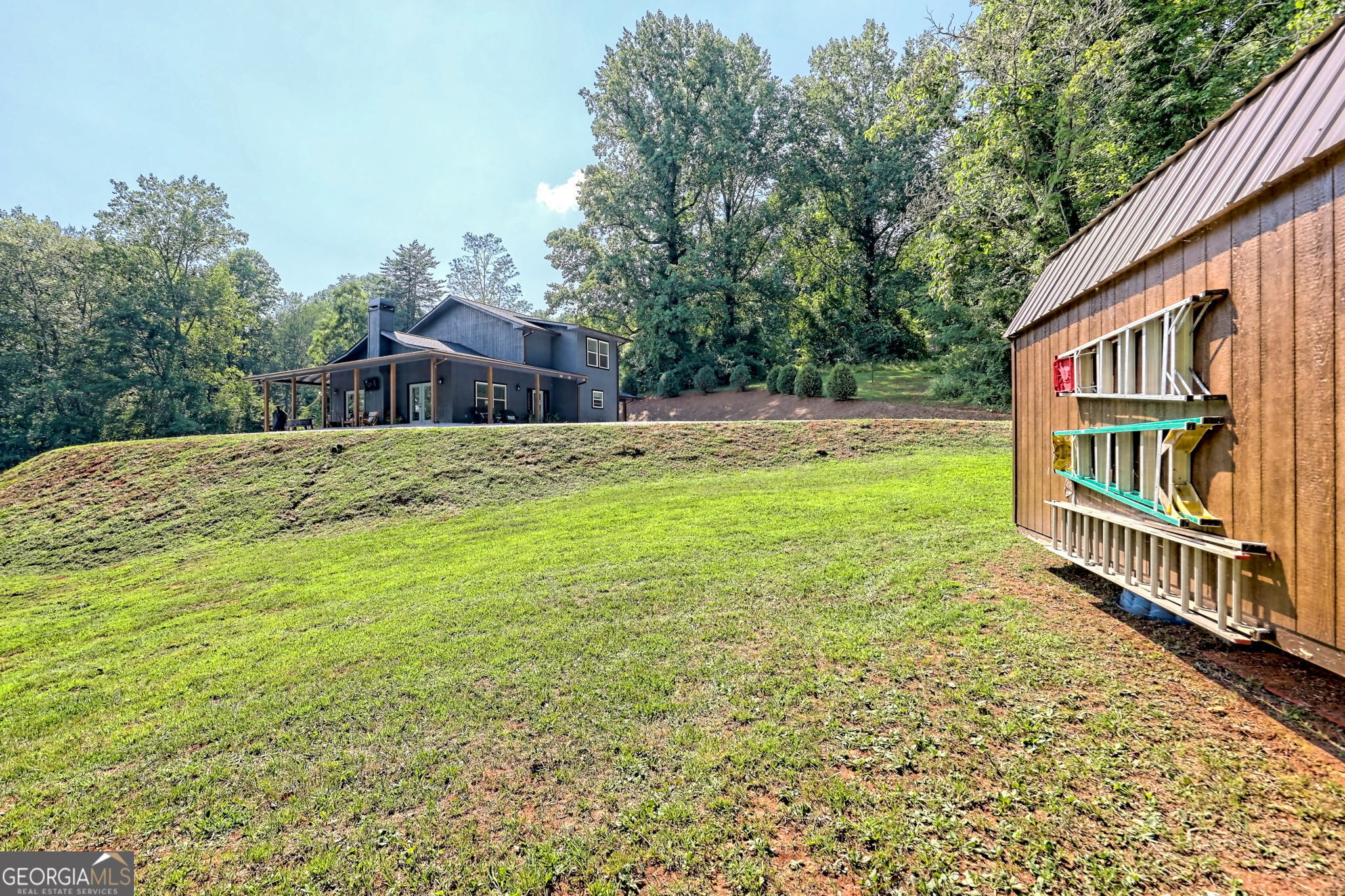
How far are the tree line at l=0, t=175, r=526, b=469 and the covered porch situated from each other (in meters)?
13.9

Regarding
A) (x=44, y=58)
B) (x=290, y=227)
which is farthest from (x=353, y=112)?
(x=290, y=227)

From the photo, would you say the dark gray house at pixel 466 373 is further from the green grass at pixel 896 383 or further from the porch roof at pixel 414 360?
the green grass at pixel 896 383

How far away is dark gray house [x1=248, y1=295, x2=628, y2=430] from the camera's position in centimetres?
1983

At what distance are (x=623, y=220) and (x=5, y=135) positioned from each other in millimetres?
29655

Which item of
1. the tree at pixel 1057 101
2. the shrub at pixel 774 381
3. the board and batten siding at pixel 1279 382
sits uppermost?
the tree at pixel 1057 101

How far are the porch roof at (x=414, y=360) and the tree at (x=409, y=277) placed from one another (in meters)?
30.4

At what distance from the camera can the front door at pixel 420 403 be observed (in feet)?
66.3

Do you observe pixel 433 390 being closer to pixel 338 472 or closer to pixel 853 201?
pixel 338 472

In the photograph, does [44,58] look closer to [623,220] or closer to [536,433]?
[536,433]

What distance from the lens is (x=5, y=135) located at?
25.0 metres

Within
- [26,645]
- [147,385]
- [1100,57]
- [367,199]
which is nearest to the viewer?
[26,645]

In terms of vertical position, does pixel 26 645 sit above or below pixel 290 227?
below

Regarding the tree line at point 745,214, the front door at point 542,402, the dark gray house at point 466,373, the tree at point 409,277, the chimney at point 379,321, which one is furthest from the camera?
the tree at point 409,277

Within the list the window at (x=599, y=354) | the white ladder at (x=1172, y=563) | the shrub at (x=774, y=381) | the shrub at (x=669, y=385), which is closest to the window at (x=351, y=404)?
the window at (x=599, y=354)
